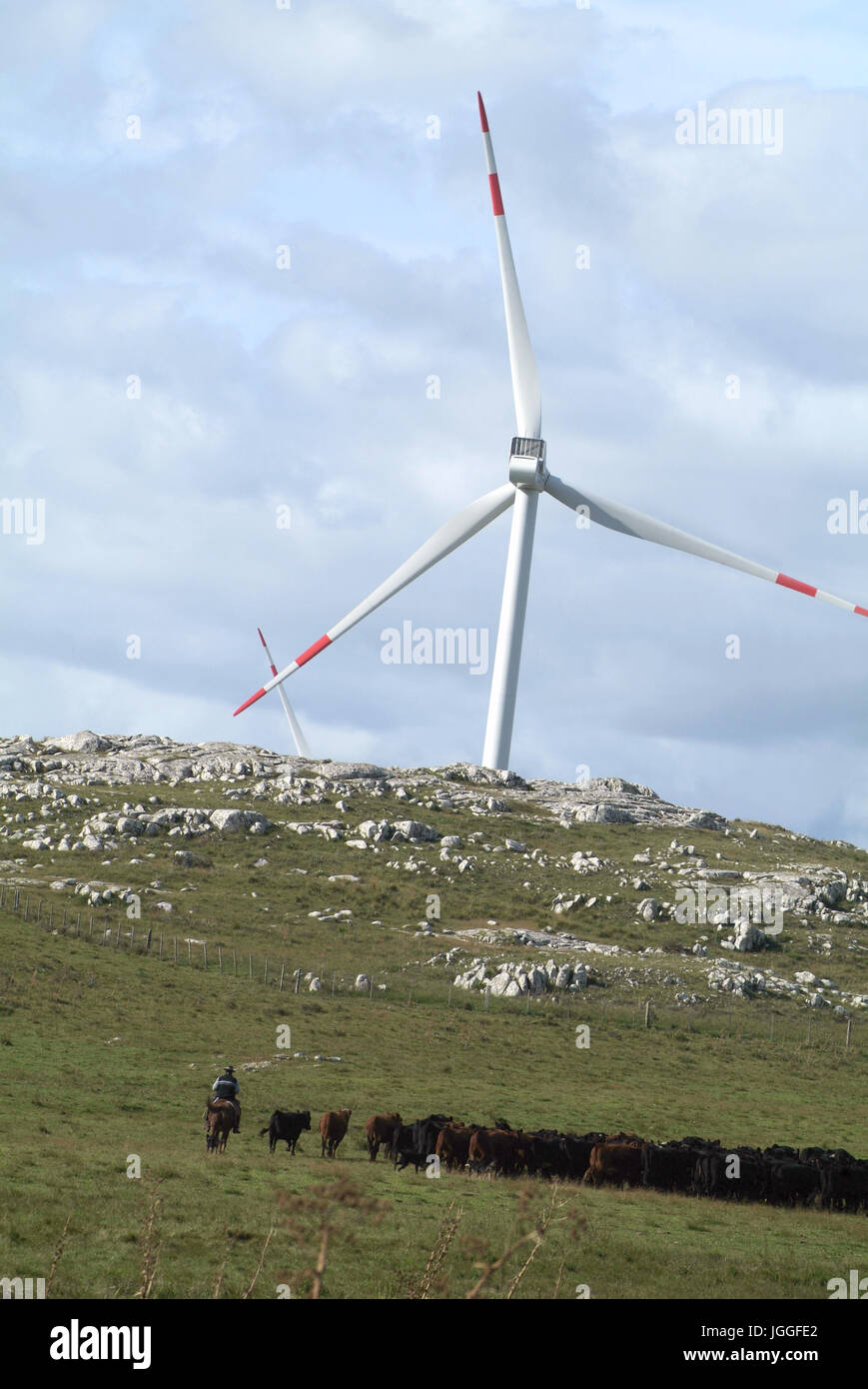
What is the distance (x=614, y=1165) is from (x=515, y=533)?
57958 mm

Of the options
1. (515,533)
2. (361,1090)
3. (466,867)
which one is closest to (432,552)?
(515,533)

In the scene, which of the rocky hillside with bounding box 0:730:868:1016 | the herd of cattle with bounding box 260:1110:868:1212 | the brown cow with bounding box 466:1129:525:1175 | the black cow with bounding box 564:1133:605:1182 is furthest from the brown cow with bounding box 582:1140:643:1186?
the rocky hillside with bounding box 0:730:868:1016

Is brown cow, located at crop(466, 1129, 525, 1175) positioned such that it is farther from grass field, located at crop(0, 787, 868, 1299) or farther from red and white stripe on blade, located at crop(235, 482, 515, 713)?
red and white stripe on blade, located at crop(235, 482, 515, 713)

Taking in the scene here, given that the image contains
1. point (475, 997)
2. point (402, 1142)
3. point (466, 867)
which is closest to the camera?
point (402, 1142)

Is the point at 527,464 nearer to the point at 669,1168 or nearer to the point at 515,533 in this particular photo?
the point at 515,533

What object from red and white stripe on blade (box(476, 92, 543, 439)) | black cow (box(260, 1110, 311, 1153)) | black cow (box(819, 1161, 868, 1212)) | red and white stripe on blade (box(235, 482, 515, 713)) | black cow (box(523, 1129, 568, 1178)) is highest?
red and white stripe on blade (box(476, 92, 543, 439))

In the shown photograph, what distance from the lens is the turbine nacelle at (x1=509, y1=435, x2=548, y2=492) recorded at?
85.1 metres

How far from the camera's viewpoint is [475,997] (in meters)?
65.6

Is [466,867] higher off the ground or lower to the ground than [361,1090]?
higher

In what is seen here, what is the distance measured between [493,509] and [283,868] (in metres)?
31.4

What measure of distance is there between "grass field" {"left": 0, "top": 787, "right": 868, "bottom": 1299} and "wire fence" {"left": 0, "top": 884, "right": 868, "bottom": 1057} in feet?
1.07
